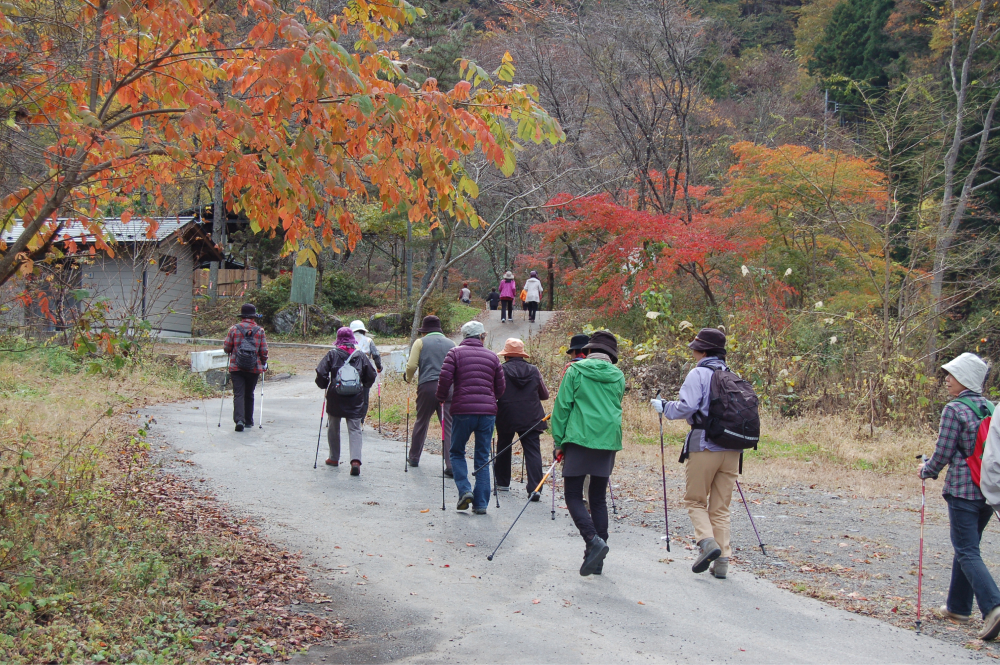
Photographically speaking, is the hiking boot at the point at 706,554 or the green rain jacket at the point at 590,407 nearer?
the hiking boot at the point at 706,554

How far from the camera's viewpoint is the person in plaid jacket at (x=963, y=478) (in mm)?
5301

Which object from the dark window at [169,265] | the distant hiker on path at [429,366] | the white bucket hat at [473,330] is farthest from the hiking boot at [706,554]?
the dark window at [169,265]

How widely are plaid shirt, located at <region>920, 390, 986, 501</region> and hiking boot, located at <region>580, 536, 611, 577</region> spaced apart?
2283 millimetres

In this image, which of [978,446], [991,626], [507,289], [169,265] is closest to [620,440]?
[978,446]

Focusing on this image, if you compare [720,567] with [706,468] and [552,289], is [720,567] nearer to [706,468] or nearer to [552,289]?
[706,468]

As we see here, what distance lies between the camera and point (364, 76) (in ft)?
19.2

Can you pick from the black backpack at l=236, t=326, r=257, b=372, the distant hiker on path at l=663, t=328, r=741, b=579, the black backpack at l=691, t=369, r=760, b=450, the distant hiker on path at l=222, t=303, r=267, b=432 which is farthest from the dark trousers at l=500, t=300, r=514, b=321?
the black backpack at l=691, t=369, r=760, b=450

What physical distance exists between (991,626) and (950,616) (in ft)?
1.44

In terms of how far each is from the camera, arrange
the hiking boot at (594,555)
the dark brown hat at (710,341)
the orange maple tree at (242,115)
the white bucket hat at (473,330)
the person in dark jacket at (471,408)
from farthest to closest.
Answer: the white bucket hat at (473,330), the person in dark jacket at (471,408), the dark brown hat at (710,341), the hiking boot at (594,555), the orange maple tree at (242,115)

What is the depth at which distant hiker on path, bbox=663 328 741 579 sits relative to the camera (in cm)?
621

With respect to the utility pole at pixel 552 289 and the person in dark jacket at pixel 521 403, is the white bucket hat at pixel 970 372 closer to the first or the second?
the person in dark jacket at pixel 521 403

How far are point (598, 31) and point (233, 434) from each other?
18.4m

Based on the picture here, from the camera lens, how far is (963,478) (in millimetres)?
5344

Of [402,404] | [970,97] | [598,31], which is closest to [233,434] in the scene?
[402,404]
